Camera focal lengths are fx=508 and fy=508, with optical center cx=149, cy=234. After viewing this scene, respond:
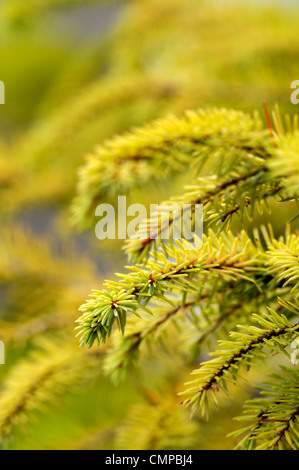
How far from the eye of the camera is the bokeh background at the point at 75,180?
0.52 metres

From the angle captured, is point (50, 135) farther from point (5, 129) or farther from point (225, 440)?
point (5, 129)

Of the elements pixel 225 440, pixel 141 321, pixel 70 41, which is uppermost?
pixel 70 41

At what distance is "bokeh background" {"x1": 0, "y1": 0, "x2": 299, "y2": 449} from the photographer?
20.5 inches

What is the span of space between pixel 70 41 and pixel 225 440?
1.49m

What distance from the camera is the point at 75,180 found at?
3.16 feet

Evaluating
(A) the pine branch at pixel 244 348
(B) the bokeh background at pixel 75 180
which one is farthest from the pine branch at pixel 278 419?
(B) the bokeh background at pixel 75 180

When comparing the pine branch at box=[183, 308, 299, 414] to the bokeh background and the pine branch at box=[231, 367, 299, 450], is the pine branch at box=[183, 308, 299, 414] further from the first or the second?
the bokeh background

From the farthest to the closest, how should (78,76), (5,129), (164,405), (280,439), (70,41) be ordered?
(70,41) → (5,129) → (78,76) → (164,405) → (280,439)

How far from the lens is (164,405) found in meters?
0.53

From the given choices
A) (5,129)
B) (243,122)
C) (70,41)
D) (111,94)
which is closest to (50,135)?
(111,94)

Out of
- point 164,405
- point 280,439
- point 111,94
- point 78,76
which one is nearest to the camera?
point 280,439

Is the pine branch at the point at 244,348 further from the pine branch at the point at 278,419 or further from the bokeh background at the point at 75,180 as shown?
the bokeh background at the point at 75,180

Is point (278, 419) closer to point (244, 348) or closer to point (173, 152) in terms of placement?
point (244, 348)

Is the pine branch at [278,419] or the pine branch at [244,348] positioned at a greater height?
the pine branch at [244,348]
